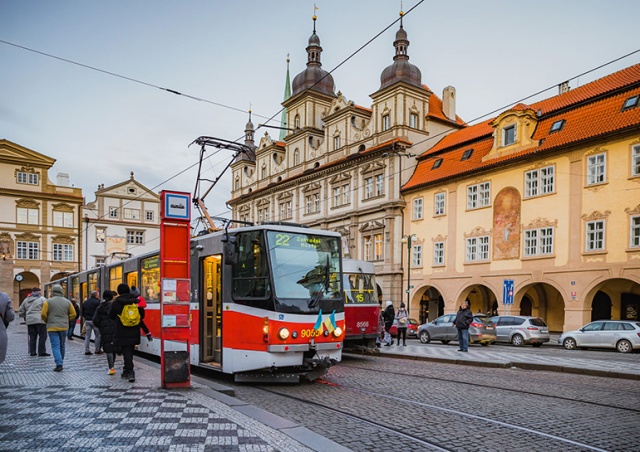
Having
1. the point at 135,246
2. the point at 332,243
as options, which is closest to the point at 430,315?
the point at 332,243

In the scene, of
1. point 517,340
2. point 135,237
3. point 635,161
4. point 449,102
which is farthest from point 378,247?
point 135,237

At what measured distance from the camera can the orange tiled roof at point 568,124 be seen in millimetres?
27938

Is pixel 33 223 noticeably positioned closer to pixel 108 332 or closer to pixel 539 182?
pixel 539 182

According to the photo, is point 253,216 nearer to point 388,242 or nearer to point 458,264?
point 388,242

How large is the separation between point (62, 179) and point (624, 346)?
6474 cm

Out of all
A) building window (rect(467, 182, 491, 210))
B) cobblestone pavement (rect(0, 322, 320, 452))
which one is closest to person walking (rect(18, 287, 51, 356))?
cobblestone pavement (rect(0, 322, 320, 452))

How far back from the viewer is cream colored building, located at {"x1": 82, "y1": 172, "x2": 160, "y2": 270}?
6856 cm

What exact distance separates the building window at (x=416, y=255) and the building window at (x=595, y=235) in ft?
40.6

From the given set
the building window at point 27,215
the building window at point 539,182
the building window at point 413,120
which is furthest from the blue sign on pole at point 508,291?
the building window at point 27,215

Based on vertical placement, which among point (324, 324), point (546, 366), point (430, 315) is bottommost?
point (430, 315)

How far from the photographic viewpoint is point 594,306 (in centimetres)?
3250

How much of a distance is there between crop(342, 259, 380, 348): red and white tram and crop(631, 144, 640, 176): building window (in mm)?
15864

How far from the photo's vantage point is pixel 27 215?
62.4 meters

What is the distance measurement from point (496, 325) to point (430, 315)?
14.6 meters
